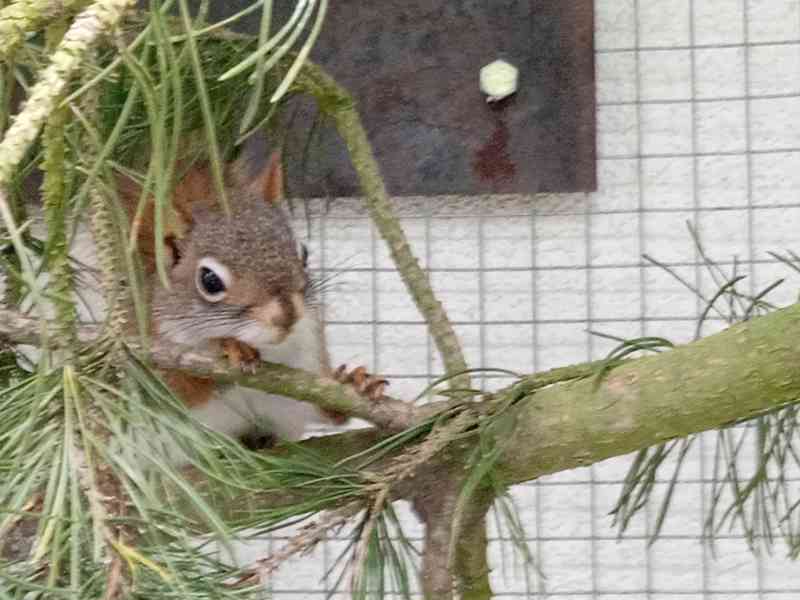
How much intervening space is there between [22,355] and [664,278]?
3.19ft

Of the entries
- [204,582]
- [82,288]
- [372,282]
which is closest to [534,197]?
[372,282]

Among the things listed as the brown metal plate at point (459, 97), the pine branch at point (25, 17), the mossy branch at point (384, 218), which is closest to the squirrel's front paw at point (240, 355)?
the mossy branch at point (384, 218)

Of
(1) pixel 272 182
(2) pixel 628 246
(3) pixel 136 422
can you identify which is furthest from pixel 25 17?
(2) pixel 628 246

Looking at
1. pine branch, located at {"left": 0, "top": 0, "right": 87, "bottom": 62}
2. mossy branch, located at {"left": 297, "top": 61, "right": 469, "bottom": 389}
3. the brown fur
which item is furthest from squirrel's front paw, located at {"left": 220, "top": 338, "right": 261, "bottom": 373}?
pine branch, located at {"left": 0, "top": 0, "right": 87, "bottom": 62}

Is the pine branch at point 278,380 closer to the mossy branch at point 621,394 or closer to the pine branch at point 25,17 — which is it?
the mossy branch at point 621,394

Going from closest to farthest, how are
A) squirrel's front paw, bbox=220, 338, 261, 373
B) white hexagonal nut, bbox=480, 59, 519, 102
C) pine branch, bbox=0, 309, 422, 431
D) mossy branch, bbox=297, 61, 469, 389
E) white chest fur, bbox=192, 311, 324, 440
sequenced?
1. pine branch, bbox=0, 309, 422, 431
2. squirrel's front paw, bbox=220, 338, 261, 373
3. mossy branch, bbox=297, 61, 469, 389
4. white chest fur, bbox=192, 311, 324, 440
5. white hexagonal nut, bbox=480, 59, 519, 102

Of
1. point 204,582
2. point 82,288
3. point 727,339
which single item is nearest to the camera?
point 204,582

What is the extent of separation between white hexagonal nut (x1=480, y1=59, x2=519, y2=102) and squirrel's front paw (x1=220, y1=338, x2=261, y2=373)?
2.23 ft

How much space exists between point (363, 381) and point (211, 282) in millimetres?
145

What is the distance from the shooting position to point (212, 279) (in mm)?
810

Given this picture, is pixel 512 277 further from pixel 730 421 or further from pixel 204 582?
pixel 204 582

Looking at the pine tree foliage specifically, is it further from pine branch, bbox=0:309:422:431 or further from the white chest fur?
the white chest fur

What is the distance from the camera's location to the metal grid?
4.61 ft

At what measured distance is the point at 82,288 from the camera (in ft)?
2.44
